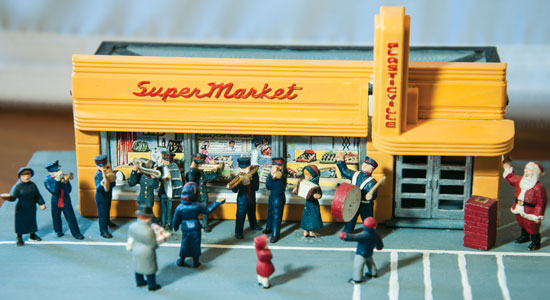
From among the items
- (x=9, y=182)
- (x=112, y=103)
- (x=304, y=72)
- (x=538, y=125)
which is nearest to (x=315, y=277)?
(x=304, y=72)

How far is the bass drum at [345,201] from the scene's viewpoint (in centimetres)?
A: 1474

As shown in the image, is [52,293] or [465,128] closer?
[52,293]

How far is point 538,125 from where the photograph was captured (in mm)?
21828

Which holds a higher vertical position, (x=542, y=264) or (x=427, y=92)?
(x=427, y=92)

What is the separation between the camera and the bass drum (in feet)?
48.4

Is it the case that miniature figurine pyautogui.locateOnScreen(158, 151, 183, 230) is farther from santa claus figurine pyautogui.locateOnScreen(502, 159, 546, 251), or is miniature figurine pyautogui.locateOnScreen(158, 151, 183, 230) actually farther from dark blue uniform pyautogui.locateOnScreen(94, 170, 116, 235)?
santa claus figurine pyautogui.locateOnScreen(502, 159, 546, 251)

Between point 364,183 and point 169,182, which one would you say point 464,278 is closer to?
point 364,183

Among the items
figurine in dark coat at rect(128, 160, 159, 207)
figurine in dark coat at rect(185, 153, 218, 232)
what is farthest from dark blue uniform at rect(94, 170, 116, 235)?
figurine in dark coat at rect(185, 153, 218, 232)

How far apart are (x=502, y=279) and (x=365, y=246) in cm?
234

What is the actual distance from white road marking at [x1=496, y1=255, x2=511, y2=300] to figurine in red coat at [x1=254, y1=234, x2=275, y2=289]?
141 inches

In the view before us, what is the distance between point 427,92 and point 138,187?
546 cm

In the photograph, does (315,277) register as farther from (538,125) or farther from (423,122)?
(538,125)

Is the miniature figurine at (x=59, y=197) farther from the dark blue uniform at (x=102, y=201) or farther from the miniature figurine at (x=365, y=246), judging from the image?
the miniature figurine at (x=365, y=246)

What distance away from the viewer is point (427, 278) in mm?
14023
